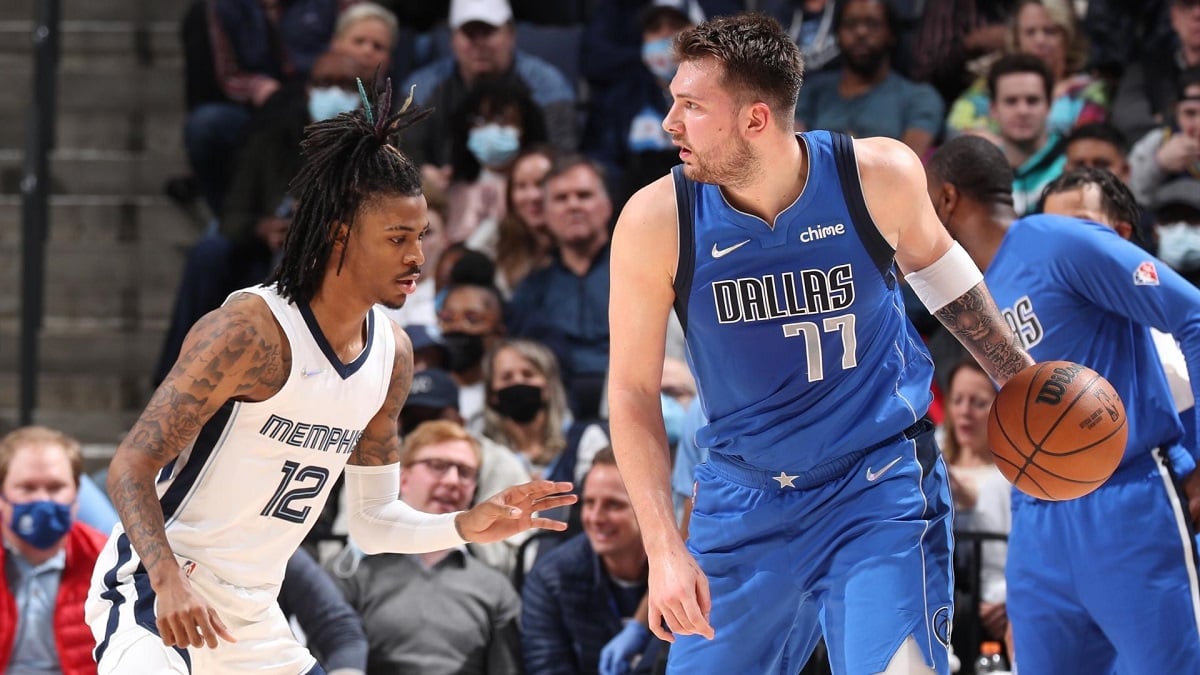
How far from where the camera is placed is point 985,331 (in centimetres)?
400

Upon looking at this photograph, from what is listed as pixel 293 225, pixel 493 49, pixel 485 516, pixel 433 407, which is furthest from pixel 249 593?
pixel 493 49

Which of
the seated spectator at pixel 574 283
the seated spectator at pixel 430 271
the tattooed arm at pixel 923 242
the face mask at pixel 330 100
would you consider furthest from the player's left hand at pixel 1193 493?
the face mask at pixel 330 100

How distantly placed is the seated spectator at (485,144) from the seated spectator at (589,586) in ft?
8.72

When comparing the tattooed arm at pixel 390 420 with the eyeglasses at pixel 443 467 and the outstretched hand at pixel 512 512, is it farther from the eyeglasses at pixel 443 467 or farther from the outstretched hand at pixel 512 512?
the eyeglasses at pixel 443 467

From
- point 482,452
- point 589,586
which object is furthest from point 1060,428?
point 482,452

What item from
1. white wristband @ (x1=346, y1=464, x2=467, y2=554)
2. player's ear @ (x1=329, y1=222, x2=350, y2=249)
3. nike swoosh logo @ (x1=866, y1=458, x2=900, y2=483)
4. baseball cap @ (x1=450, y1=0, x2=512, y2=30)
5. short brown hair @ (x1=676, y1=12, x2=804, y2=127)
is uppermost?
baseball cap @ (x1=450, y1=0, x2=512, y2=30)

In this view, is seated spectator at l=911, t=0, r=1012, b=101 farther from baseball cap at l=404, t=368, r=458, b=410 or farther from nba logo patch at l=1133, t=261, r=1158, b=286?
nba logo patch at l=1133, t=261, r=1158, b=286

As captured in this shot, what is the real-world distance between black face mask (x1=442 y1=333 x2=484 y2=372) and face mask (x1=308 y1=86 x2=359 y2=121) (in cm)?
155

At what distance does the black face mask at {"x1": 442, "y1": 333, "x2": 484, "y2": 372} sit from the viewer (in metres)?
7.50

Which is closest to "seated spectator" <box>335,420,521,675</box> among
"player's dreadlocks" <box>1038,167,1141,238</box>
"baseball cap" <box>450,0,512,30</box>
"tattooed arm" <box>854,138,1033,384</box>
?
"player's dreadlocks" <box>1038,167,1141,238</box>

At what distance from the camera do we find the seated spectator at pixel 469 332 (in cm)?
750

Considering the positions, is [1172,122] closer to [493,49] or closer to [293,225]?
[493,49]

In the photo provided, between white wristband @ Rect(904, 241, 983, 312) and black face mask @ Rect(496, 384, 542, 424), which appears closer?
white wristband @ Rect(904, 241, 983, 312)

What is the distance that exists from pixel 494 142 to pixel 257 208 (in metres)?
1.29
